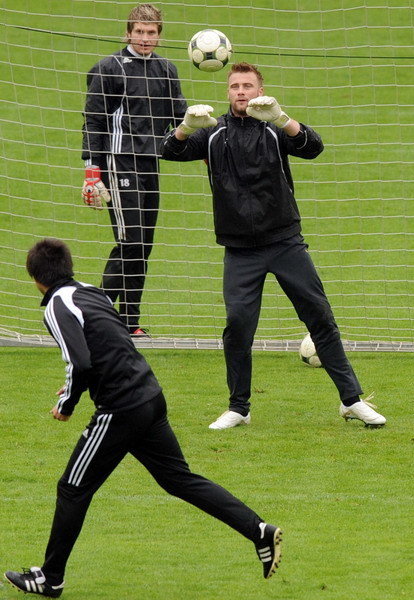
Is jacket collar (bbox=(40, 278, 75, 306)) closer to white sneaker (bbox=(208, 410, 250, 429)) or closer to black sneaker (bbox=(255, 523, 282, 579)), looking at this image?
black sneaker (bbox=(255, 523, 282, 579))

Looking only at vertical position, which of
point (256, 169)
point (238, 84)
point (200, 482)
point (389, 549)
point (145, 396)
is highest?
point (238, 84)

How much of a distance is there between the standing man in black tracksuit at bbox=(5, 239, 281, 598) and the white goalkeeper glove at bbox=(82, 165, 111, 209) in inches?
168

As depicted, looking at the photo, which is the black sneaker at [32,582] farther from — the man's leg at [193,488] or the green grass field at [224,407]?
the man's leg at [193,488]

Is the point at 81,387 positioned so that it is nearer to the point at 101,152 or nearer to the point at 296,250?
the point at 296,250

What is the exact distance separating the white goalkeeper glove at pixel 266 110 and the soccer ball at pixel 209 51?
6.32 feet

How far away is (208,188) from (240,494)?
29.7ft

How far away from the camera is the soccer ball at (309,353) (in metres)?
Result: 10.0

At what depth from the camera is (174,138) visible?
27.0 feet

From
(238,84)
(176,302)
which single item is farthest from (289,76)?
(238,84)

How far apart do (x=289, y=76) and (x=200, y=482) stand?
1356 cm

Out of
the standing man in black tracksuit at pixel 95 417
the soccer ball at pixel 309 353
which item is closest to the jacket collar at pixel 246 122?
the soccer ball at pixel 309 353

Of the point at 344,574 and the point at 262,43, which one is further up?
the point at 262,43

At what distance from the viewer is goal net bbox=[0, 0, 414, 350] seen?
449 inches

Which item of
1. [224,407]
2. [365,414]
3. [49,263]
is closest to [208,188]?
[224,407]
